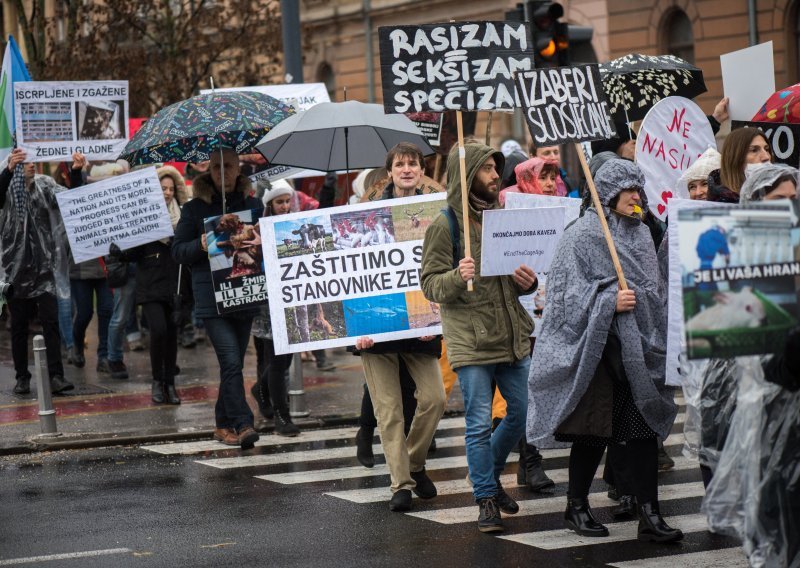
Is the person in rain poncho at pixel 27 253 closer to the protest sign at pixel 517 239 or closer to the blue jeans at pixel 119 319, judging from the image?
the blue jeans at pixel 119 319

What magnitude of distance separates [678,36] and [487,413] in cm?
2271

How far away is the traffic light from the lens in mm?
14289

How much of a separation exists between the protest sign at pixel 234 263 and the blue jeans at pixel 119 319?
429cm

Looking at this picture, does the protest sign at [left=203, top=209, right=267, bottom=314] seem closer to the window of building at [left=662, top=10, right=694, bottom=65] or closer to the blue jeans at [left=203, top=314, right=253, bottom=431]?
the blue jeans at [left=203, top=314, right=253, bottom=431]

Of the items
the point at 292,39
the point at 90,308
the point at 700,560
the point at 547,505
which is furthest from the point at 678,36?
the point at 700,560


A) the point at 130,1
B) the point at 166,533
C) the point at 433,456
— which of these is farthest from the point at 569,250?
the point at 130,1

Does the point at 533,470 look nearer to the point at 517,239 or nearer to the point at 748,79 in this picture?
the point at 517,239

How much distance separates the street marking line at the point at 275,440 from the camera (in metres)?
11.0

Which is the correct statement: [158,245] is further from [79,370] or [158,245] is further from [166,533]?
[166,533]

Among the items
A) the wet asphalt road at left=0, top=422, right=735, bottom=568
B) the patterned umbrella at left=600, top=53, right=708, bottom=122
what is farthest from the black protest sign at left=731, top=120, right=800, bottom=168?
the wet asphalt road at left=0, top=422, right=735, bottom=568

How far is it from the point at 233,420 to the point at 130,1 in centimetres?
1704

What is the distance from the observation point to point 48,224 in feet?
45.1

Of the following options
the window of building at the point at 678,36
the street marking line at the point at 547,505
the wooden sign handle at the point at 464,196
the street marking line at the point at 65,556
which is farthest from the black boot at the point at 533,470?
the window of building at the point at 678,36

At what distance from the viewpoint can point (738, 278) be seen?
566 centimetres
